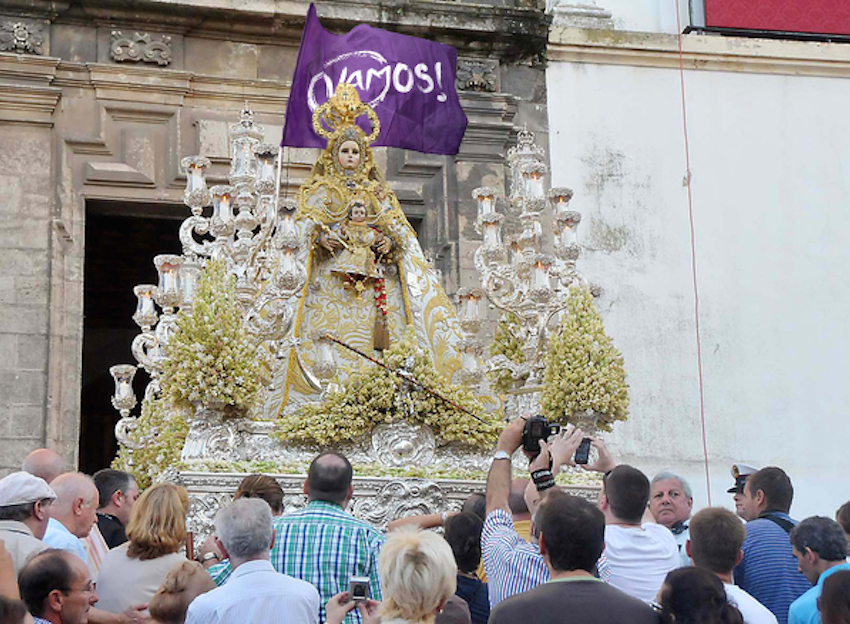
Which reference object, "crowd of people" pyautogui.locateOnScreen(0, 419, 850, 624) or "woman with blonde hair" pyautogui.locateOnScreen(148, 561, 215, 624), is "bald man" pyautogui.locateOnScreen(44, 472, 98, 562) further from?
"woman with blonde hair" pyautogui.locateOnScreen(148, 561, 215, 624)

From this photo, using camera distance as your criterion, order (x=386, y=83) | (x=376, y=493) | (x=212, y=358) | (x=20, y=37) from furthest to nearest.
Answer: (x=20, y=37), (x=386, y=83), (x=376, y=493), (x=212, y=358)

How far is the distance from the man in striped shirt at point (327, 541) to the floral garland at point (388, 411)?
3165mm

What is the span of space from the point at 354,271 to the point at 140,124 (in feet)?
11.7

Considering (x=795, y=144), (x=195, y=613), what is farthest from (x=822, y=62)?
(x=195, y=613)

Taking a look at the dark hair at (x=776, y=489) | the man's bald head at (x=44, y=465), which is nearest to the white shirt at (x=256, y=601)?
the man's bald head at (x=44, y=465)

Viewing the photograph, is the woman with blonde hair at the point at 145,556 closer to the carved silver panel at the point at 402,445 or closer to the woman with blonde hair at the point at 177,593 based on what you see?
the woman with blonde hair at the point at 177,593

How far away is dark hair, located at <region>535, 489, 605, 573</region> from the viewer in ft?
12.8

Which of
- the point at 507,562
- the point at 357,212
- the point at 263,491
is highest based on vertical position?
the point at 357,212

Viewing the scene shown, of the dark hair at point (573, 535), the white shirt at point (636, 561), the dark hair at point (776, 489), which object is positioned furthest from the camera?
the dark hair at point (776, 489)

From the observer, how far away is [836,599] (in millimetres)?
4156

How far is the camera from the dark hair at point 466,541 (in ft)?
17.0

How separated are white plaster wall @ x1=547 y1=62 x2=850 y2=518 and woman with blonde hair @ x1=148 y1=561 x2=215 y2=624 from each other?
27.1 feet

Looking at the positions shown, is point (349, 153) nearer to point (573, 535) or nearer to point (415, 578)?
point (415, 578)

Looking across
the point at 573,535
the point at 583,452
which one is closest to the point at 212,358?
the point at 583,452
